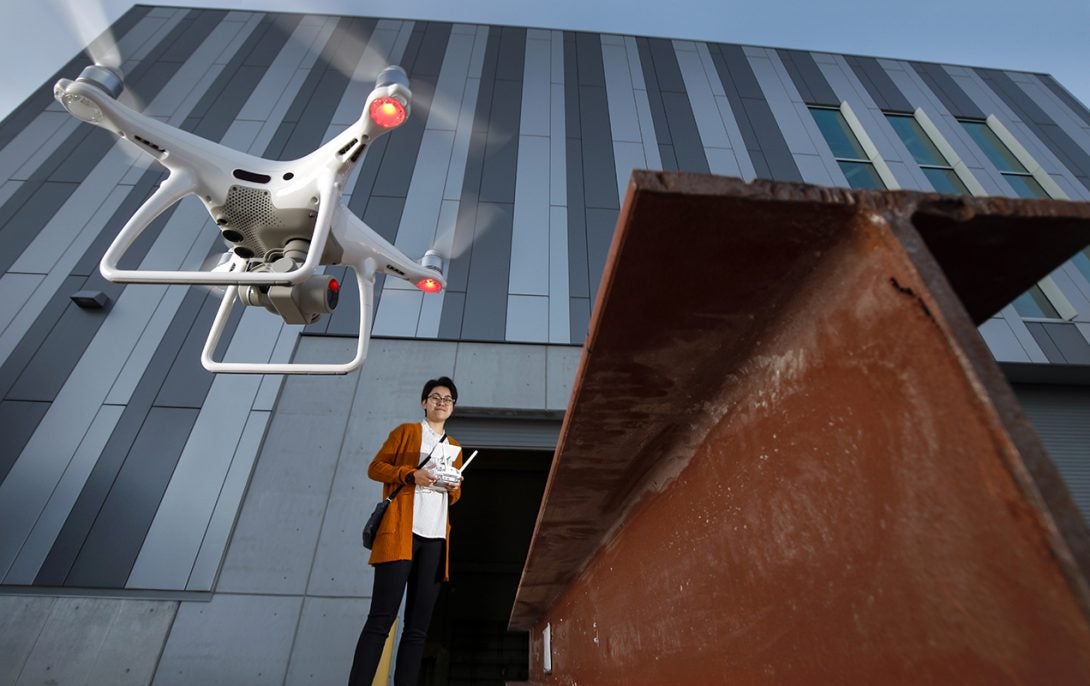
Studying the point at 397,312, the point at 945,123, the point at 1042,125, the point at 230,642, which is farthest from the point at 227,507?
the point at 1042,125

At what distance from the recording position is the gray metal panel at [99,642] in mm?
3182

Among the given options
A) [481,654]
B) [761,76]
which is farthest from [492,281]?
[481,654]

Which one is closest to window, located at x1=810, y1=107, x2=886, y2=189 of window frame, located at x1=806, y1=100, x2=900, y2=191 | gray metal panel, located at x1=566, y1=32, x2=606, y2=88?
window frame, located at x1=806, y1=100, x2=900, y2=191

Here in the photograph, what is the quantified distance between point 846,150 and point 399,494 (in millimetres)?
7270

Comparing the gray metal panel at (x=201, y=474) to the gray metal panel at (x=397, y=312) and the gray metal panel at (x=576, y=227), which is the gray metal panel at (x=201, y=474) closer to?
the gray metal panel at (x=397, y=312)

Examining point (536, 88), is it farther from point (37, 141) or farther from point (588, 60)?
point (37, 141)

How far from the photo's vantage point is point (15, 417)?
13.8 feet

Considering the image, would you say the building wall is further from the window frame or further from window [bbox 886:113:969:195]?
window [bbox 886:113:969:195]

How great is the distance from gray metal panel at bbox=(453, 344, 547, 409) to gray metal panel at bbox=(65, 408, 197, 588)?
2311mm

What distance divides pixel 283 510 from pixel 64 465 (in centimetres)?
182

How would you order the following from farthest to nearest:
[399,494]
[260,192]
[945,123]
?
1. [945,123]
2. [399,494]
3. [260,192]

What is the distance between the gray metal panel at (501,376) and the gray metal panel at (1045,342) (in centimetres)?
506

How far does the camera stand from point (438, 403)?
9.55 ft

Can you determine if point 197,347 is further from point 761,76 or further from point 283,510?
point 761,76
